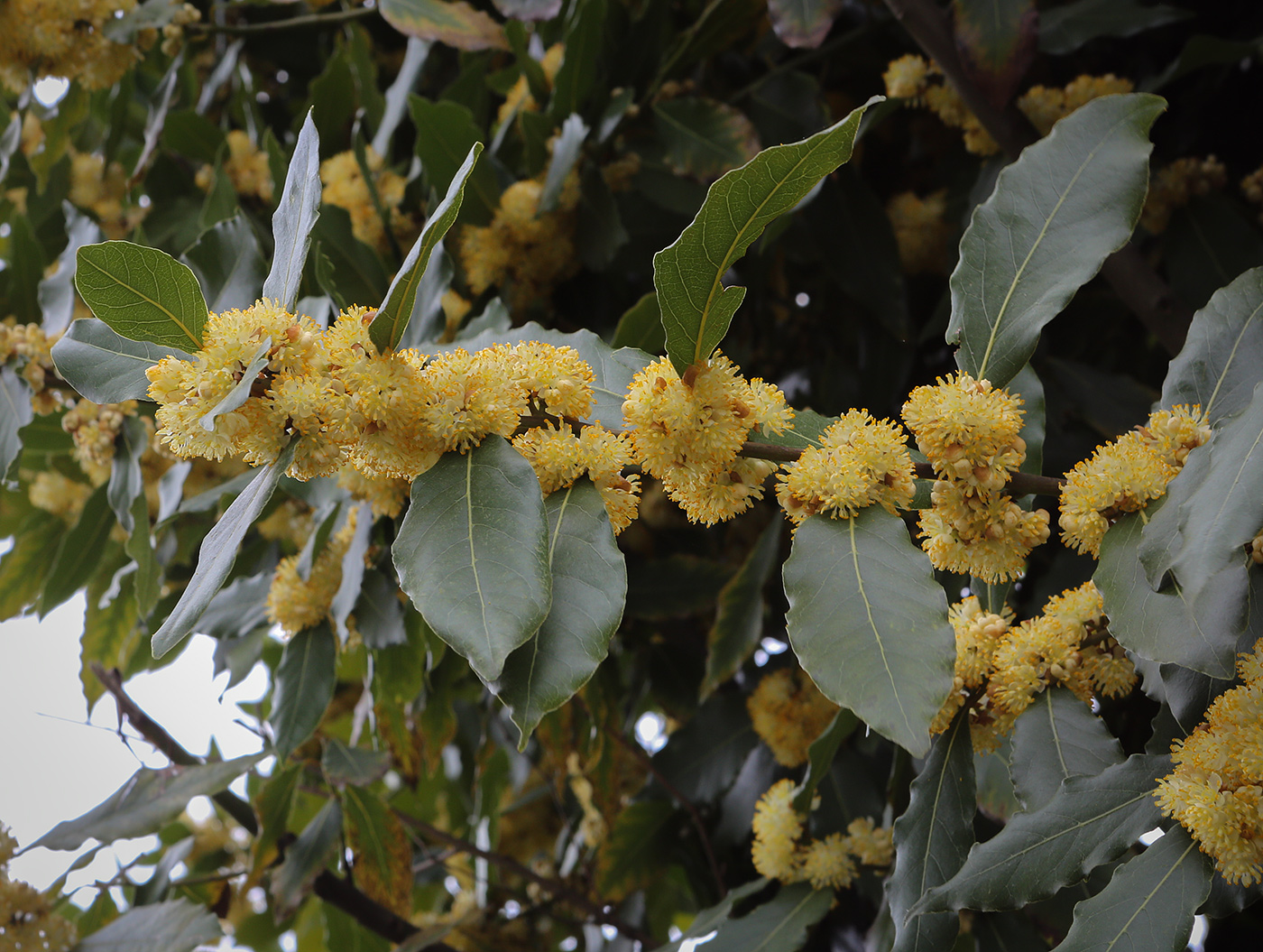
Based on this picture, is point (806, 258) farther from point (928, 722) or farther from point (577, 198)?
point (928, 722)

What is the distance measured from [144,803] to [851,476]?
1.12 metres

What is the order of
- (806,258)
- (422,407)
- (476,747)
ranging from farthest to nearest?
(476,747), (806,258), (422,407)

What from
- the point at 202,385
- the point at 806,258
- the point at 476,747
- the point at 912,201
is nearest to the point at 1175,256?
the point at 912,201

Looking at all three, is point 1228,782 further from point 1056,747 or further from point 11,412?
point 11,412

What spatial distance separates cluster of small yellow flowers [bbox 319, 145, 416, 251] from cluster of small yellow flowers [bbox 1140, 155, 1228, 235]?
1197 mm

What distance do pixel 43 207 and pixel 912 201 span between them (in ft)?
5.42

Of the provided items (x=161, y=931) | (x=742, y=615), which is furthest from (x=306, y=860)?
(x=742, y=615)

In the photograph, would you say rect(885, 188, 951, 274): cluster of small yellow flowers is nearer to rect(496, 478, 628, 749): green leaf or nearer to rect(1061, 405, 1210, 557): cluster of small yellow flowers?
rect(1061, 405, 1210, 557): cluster of small yellow flowers

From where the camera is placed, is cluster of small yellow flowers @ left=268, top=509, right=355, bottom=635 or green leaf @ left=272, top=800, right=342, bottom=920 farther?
green leaf @ left=272, top=800, right=342, bottom=920

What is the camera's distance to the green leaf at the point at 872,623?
59 cm

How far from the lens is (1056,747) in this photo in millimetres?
798

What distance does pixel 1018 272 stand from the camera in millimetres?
815

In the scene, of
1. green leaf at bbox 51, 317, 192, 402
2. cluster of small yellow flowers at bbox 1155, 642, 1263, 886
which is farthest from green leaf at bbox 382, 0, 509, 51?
cluster of small yellow flowers at bbox 1155, 642, 1263, 886

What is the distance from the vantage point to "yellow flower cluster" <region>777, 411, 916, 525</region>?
0.69 metres
